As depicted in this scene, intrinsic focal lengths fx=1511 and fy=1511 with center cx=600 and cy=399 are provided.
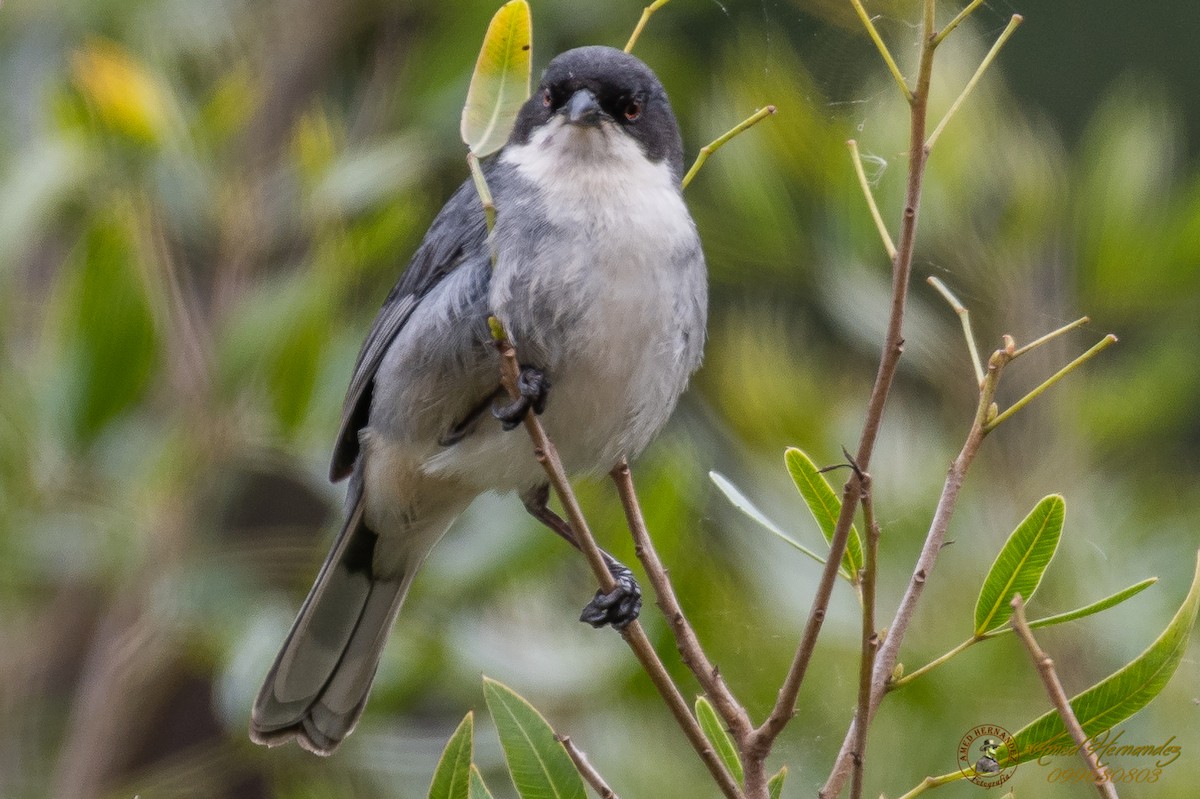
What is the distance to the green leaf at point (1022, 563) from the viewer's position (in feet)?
6.44

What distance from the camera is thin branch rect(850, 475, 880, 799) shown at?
1.80 meters

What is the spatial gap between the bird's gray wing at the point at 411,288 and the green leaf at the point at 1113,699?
5.46ft

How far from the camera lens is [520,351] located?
3115mm

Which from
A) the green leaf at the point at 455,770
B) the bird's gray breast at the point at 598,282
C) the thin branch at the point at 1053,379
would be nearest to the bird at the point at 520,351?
the bird's gray breast at the point at 598,282

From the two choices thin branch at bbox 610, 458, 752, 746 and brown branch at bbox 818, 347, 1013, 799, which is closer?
brown branch at bbox 818, 347, 1013, 799

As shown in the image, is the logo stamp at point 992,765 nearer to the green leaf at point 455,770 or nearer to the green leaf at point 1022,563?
the green leaf at point 1022,563

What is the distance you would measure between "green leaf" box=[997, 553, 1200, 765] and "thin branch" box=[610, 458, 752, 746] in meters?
0.36

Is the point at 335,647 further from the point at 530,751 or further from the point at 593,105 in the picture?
the point at 530,751

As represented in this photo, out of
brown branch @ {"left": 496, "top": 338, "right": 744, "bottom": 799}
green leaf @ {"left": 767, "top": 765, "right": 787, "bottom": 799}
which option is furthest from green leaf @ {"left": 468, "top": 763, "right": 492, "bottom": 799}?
green leaf @ {"left": 767, "top": 765, "right": 787, "bottom": 799}

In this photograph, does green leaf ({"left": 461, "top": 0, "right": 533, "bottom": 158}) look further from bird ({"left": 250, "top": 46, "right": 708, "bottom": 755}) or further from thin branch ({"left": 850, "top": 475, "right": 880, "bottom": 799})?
bird ({"left": 250, "top": 46, "right": 708, "bottom": 755})

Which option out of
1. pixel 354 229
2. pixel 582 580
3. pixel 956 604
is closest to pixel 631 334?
pixel 956 604

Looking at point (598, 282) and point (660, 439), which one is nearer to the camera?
point (598, 282)

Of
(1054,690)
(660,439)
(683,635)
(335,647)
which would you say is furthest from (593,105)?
(660,439)

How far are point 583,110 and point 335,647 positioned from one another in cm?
147
